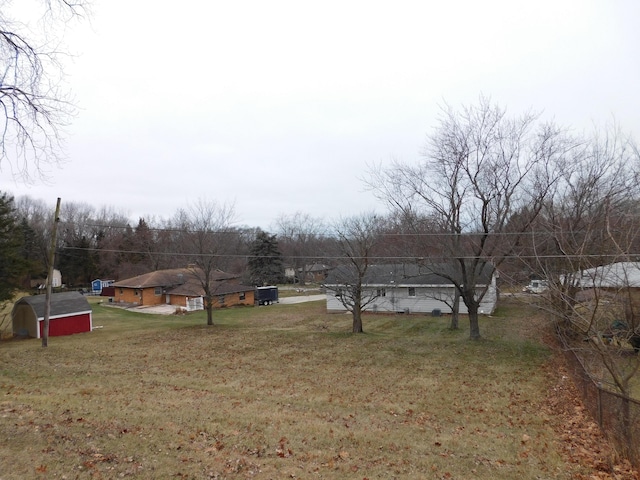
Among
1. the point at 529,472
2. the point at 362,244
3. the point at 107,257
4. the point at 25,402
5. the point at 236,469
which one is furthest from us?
the point at 107,257

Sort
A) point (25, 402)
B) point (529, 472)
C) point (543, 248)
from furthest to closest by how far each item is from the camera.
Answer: point (543, 248)
point (25, 402)
point (529, 472)

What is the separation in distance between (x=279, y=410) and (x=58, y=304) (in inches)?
908

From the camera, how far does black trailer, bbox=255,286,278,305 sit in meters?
45.2

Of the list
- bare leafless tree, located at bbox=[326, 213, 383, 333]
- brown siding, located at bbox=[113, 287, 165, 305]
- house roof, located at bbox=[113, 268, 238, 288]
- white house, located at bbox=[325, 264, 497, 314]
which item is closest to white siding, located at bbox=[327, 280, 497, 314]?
white house, located at bbox=[325, 264, 497, 314]

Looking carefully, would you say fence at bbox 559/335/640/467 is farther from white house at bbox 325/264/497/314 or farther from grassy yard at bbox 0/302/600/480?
white house at bbox 325/264/497/314

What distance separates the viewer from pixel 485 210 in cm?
1812

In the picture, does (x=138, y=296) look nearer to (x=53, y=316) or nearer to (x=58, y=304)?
(x=58, y=304)

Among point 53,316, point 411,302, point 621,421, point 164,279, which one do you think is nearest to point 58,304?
point 53,316

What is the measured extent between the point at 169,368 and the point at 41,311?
15552 millimetres

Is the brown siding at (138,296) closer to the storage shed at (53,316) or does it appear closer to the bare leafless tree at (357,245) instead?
the storage shed at (53,316)

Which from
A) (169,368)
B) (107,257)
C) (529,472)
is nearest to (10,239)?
(169,368)

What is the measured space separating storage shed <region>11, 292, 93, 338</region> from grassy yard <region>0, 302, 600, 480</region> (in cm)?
710

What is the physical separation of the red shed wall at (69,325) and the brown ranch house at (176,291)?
12835 millimetres

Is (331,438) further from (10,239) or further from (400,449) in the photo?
(10,239)
